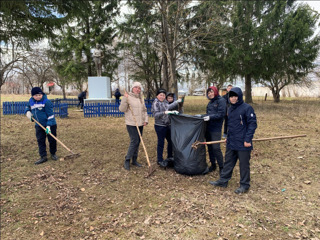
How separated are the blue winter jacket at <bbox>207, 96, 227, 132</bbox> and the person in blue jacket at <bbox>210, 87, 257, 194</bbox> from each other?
0.29 meters

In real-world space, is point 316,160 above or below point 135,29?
below

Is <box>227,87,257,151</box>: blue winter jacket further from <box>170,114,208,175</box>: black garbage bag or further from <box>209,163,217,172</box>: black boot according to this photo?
<box>209,163,217,172</box>: black boot

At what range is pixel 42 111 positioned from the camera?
4.70 metres

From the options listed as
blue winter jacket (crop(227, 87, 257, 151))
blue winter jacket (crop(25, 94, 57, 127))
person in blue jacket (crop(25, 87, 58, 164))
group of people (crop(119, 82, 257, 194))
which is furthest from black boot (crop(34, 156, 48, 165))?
blue winter jacket (crop(227, 87, 257, 151))

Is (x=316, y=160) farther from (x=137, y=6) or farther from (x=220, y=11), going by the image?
(x=137, y=6)

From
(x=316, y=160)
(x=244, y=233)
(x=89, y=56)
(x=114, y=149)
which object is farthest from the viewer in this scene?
(x=89, y=56)

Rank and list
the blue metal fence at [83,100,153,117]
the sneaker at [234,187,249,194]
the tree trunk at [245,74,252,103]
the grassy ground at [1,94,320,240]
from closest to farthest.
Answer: the grassy ground at [1,94,320,240] → the sneaker at [234,187,249,194] → the blue metal fence at [83,100,153,117] → the tree trunk at [245,74,252,103]

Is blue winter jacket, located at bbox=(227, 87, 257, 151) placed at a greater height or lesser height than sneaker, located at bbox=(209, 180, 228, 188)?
greater

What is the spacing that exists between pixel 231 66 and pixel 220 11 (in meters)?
4.06

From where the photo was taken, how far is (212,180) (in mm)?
3814

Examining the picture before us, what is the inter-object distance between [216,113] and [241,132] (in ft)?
2.01

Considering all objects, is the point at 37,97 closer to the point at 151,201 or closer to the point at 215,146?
the point at 151,201

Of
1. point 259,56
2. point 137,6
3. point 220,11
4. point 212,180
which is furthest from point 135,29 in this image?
point 212,180

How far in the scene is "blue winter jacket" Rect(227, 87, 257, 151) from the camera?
3.04 meters
